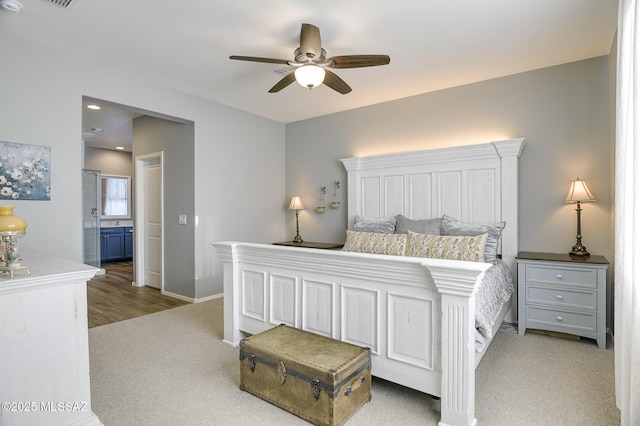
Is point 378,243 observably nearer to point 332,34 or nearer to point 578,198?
point 578,198

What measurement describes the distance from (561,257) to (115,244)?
8339 millimetres

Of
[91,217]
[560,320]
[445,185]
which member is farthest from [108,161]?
[560,320]

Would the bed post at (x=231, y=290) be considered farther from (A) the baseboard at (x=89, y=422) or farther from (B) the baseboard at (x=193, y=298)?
(B) the baseboard at (x=193, y=298)

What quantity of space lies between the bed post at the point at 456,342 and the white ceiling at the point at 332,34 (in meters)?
2.01

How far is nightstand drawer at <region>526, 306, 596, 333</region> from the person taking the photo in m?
2.98

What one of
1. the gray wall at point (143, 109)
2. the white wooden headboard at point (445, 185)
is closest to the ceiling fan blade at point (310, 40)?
the white wooden headboard at point (445, 185)

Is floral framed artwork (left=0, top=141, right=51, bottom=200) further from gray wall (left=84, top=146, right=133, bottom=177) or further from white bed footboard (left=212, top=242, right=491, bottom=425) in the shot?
gray wall (left=84, top=146, right=133, bottom=177)

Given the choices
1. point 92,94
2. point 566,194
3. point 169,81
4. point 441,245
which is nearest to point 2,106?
point 92,94

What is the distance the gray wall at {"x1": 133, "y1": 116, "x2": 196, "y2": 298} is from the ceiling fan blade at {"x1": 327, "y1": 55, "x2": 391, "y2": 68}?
2566mm

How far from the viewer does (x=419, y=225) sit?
3889 mm

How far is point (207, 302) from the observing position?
4457 millimetres

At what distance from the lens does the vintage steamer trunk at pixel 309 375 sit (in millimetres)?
1815

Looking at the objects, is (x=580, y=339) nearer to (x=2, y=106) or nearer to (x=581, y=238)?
(x=581, y=238)

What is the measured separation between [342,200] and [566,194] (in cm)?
275
